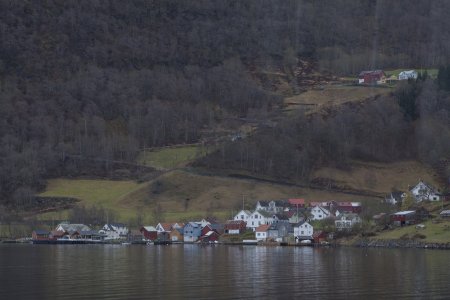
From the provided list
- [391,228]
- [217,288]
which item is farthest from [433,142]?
[217,288]

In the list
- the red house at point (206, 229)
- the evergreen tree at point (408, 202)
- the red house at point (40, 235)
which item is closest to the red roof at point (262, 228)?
the red house at point (206, 229)

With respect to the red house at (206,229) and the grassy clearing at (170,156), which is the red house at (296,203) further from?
the grassy clearing at (170,156)

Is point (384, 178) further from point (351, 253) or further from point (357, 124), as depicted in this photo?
point (351, 253)

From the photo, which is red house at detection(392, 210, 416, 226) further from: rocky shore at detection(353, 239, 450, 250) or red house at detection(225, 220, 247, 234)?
red house at detection(225, 220, 247, 234)

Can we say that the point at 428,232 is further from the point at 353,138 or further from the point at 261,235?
the point at 353,138

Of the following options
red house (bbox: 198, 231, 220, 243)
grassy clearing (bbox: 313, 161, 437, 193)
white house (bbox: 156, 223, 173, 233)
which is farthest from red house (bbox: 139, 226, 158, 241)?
grassy clearing (bbox: 313, 161, 437, 193)

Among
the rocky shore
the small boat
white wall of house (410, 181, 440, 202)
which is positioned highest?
white wall of house (410, 181, 440, 202)

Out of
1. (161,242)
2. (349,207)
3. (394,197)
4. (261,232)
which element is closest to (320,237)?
(261,232)
